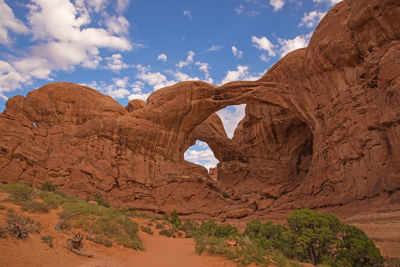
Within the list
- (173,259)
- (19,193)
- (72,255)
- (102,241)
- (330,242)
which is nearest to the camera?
(72,255)

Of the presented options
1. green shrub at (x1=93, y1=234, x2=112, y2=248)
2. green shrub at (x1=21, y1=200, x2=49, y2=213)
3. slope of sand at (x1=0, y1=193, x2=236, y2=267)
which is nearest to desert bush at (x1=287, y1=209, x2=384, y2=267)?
slope of sand at (x1=0, y1=193, x2=236, y2=267)

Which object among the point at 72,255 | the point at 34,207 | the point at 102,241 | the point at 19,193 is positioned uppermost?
the point at 19,193

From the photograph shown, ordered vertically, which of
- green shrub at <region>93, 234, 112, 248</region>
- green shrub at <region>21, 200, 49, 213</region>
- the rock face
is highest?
the rock face

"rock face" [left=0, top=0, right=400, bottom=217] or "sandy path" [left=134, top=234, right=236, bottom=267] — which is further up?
"rock face" [left=0, top=0, right=400, bottom=217]

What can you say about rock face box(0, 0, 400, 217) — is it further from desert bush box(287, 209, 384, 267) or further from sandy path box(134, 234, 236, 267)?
sandy path box(134, 234, 236, 267)

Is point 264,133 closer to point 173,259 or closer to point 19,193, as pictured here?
point 173,259

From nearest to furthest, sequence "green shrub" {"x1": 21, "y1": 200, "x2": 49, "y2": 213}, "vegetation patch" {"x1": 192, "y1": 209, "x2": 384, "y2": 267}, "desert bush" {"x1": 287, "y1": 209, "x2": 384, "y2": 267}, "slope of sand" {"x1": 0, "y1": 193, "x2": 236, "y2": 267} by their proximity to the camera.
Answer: "slope of sand" {"x1": 0, "y1": 193, "x2": 236, "y2": 267} < "vegetation patch" {"x1": 192, "y1": 209, "x2": 384, "y2": 267} < "desert bush" {"x1": 287, "y1": 209, "x2": 384, "y2": 267} < "green shrub" {"x1": 21, "y1": 200, "x2": 49, "y2": 213}

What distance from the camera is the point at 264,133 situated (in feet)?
109

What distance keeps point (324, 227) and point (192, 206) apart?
16761mm

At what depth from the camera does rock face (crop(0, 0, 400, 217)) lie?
50.6ft

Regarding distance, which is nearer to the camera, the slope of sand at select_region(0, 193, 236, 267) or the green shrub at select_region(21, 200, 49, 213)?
the slope of sand at select_region(0, 193, 236, 267)

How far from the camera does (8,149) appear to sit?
21.3 meters

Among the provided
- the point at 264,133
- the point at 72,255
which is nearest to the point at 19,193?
the point at 72,255

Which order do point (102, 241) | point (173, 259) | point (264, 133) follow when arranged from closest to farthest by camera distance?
point (102, 241), point (173, 259), point (264, 133)
